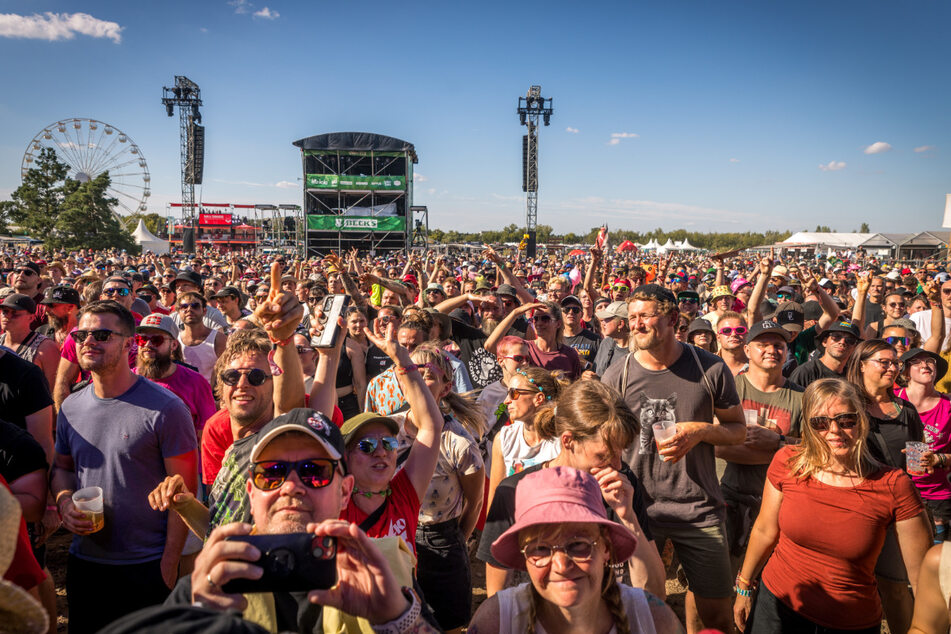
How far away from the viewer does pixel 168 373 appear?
3520 mm

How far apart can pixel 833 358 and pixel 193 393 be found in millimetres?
4902

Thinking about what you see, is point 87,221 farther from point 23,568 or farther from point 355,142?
point 23,568

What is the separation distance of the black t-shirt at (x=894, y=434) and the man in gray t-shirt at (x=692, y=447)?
0.84 meters

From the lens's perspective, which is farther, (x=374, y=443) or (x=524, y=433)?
(x=524, y=433)

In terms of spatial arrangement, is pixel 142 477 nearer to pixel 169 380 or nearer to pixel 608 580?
pixel 169 380

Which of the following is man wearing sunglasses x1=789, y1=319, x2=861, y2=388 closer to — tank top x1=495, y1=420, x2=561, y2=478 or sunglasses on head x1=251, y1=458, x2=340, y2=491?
tank top x1=495, y1=420, x2=561, y2=478

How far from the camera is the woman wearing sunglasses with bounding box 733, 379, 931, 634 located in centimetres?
240

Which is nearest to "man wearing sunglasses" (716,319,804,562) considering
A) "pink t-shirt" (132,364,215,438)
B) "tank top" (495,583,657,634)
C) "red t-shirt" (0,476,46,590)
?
"tank top" (495,583,657,634)

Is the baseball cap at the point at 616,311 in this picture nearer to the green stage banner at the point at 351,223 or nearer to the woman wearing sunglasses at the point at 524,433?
the woman wearing sunglasses at the point at 524,433

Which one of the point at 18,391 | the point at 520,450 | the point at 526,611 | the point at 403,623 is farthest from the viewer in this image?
the point at 520,450

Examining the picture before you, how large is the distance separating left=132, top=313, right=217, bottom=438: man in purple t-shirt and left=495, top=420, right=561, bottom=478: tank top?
190 centimetres

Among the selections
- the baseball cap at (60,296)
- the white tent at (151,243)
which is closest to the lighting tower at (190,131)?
the white tent at (151,243)

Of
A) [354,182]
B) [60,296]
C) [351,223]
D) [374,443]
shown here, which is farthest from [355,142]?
[374,443]

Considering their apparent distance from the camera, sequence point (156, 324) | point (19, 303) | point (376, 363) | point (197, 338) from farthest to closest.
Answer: point (197, 338)
point (376, 363)
point (19, 303)
point (156, 324)
